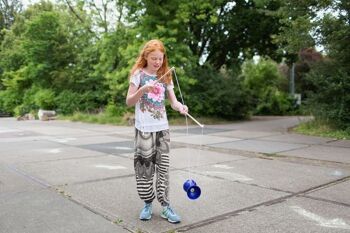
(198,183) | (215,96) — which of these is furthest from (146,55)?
(215,96)

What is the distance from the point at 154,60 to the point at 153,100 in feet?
1.31

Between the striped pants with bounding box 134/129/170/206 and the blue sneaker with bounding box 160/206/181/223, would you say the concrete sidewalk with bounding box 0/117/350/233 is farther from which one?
the striped pants with bounding box 134/129/170/206

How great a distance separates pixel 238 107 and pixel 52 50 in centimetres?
1204

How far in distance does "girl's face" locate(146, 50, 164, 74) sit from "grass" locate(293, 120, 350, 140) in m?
8.21

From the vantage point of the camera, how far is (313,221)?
422 centimetres

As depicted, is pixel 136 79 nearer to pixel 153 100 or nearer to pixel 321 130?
pixel 153 100

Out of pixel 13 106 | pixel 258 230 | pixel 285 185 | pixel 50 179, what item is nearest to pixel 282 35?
pixel 285 185

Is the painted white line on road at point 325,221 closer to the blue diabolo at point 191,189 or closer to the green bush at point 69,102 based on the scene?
the blue diabolo at point 191,189

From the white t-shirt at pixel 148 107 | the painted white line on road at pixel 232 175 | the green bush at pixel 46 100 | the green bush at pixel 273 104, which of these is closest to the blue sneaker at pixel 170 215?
the white t-shirt at pixel 148 107

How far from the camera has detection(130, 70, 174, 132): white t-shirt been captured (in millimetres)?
4199

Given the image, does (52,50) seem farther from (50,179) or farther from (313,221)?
(313,221)

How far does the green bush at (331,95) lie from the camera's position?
11633mm

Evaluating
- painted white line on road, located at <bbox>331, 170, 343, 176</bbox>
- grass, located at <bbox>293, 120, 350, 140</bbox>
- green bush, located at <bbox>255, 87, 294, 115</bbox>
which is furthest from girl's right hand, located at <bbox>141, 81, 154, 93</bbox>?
green bush, located at <bbox>255, 87, 294, 115</bbox>

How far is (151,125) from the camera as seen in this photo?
4203 mm
